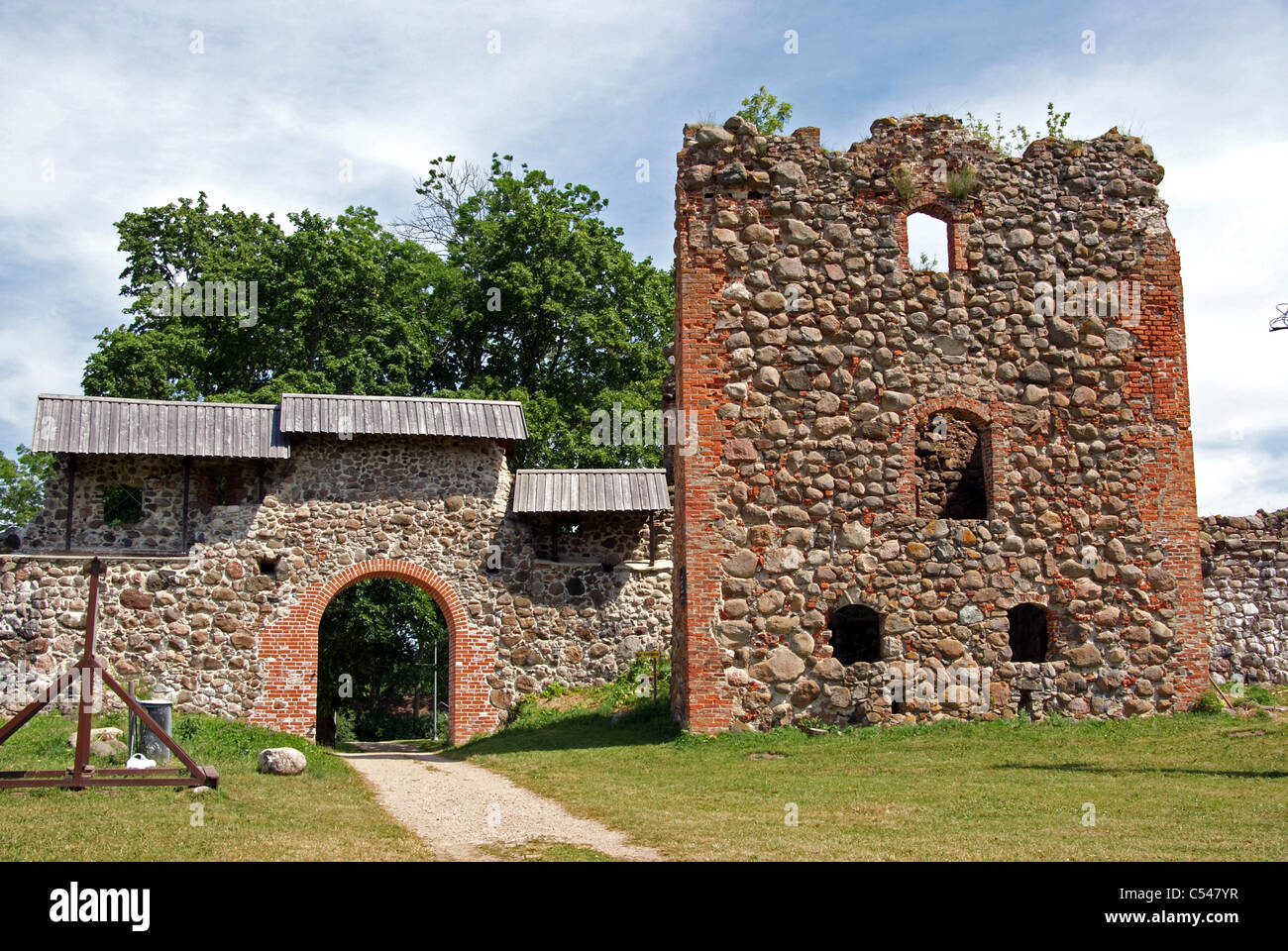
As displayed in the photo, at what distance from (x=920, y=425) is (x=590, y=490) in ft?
22.9

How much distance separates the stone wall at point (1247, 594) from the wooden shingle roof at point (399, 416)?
11.2 metres

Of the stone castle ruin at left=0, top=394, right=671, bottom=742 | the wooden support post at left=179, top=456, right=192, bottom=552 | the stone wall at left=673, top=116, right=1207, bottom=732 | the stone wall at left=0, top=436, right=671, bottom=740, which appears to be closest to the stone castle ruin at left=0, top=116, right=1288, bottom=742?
the stone wall at left=673, top=116, right=1207, bottom=732

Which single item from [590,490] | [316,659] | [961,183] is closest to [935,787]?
[961,183]

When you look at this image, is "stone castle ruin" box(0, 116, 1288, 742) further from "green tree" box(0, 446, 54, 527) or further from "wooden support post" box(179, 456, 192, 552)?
"green tree" box(0, 446, 54, 527)

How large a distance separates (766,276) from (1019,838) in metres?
8.36

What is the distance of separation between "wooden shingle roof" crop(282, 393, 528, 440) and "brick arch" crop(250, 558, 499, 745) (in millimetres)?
2284

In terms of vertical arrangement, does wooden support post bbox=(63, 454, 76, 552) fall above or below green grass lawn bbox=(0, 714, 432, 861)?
above

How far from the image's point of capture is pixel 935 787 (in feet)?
33.2

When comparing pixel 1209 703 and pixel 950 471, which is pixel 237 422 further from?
pixel 1209 703

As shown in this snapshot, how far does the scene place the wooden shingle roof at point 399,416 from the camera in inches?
738

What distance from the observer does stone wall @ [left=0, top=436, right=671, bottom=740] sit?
17750 millimetres

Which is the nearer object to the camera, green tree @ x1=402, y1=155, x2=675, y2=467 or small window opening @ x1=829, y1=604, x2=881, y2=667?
Answer: small window opening @ x1=829, y1=604, x2=881, y2=667

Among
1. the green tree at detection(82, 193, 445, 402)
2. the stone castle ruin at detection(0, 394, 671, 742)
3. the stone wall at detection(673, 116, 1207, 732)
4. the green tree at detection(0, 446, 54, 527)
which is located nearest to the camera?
the stone wall at detection(673, 116, 1207, 732)

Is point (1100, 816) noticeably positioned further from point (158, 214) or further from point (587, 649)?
point (158, 214)
